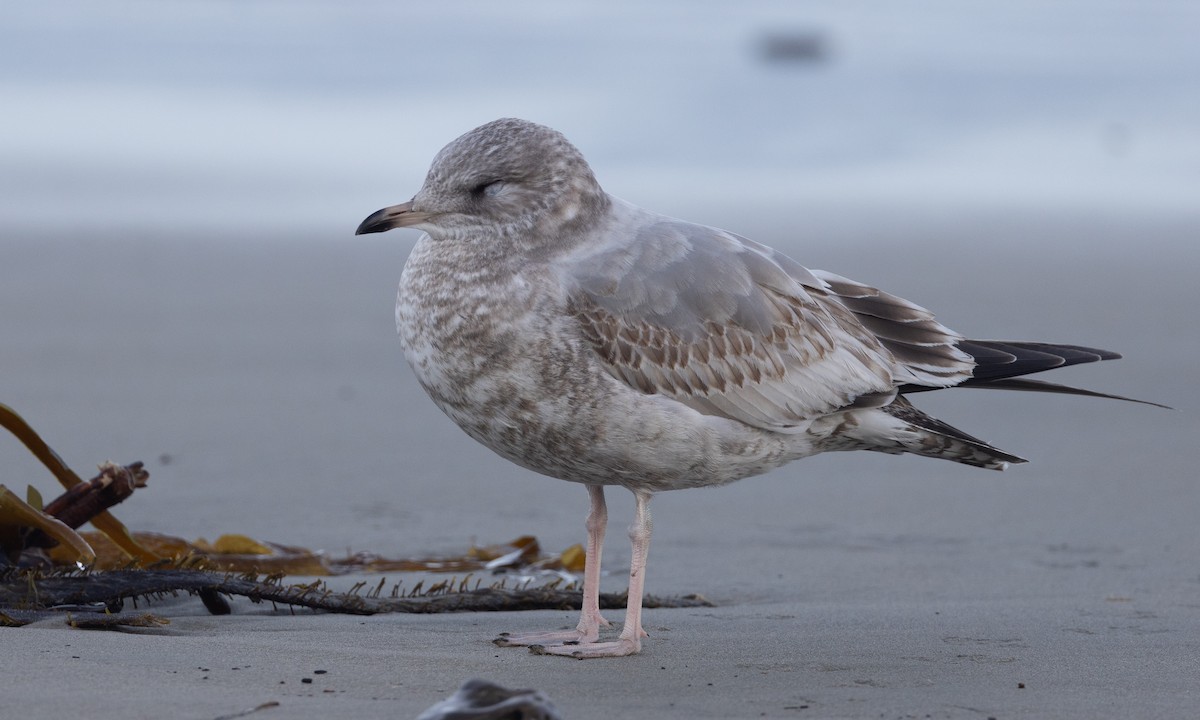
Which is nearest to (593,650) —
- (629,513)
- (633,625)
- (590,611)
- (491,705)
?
(633,625)

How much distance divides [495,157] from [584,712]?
1851mm

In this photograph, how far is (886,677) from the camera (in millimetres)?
3779

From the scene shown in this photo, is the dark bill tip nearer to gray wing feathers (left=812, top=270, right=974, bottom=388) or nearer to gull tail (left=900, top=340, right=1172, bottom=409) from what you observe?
gray wing feathers (left=812, top=270, right=974, bottom=388)

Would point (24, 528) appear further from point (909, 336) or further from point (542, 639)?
point (909, 336)

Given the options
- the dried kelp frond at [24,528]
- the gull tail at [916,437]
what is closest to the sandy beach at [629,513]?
the dried kelp frond at [24,528]

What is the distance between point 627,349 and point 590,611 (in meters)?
0.77

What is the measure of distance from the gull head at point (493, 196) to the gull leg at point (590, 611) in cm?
86

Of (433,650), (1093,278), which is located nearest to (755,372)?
(433,650)

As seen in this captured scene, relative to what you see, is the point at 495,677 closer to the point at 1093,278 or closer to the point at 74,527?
the point at 74,527

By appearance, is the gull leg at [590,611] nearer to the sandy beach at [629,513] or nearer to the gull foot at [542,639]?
the gull foot at [542,639]

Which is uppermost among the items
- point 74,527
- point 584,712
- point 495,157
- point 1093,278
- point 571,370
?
point 1093,278

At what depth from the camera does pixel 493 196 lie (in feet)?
14.9

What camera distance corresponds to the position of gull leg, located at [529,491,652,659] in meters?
4.14

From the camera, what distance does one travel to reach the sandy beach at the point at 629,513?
356cm
